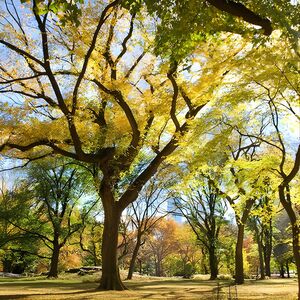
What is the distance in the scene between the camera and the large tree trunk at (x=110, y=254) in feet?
41.7

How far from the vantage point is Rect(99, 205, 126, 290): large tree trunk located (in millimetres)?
12703

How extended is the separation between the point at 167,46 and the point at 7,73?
8.16m

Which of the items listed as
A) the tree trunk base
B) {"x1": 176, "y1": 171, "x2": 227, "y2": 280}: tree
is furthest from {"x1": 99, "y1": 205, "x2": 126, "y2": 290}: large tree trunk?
{"x1": 176, "y1": 171, "x2": 227, "y2": 280}: tree

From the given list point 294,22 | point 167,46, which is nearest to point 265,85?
point 167,46

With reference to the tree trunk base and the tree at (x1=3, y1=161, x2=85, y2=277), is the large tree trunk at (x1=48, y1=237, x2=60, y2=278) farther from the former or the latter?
the tree trunk base

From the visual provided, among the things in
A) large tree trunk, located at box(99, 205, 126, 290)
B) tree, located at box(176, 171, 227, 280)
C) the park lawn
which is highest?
tree, located at box(176, 171, 227, 280)

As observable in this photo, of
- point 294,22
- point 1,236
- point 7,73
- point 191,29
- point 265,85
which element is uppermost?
point 7,73

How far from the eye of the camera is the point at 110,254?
43.0 ft

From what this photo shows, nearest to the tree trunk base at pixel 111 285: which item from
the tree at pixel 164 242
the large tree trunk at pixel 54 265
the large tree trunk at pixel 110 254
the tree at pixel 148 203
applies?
the large tree trunk at pixel 110 254

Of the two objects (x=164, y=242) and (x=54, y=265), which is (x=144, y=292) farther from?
(x=164, y=242)

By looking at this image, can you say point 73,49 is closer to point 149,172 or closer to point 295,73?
point 149,172

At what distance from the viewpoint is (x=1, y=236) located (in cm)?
2495

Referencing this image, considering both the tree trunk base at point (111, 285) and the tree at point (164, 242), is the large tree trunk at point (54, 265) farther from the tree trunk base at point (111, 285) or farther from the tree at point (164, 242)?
the tree at point (164, 242)

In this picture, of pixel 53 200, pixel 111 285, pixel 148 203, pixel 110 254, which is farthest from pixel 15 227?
pixel 111 285
